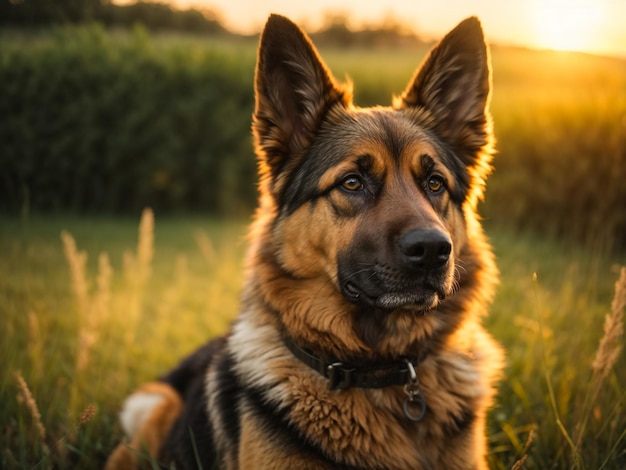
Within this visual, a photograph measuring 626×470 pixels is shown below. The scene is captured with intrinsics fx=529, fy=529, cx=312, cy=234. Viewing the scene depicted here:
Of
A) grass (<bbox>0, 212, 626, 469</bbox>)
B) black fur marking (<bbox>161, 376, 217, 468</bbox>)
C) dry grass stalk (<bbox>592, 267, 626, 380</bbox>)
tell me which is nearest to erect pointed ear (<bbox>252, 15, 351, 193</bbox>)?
black fur marking (<bbox>161, 376, 217, 468</bbox>)

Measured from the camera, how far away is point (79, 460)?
347 cm

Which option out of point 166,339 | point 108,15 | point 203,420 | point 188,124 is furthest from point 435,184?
point 188,124

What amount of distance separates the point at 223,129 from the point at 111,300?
21.7 ft

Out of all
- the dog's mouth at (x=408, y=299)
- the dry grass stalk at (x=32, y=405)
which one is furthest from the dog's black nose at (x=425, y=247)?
the dry grass stalk at (x=32, y=405)

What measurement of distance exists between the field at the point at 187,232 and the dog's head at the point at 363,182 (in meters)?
0.66

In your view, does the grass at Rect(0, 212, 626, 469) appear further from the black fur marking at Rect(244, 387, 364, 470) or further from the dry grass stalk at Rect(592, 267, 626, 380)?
the black fur marking at Rect(244, 387, 364, 470)

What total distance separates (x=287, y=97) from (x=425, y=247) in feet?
4.48

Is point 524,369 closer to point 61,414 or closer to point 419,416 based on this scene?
point 419,416

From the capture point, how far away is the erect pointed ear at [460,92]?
3.16m

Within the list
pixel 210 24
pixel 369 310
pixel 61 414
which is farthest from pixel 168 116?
pixel 369 310

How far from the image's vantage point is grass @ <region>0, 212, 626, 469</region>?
3.26 m

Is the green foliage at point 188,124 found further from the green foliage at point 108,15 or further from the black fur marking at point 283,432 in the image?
the black fur marking at point 283,432

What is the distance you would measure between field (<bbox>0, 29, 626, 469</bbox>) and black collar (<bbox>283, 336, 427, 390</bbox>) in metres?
0.71

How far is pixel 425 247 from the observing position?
8.19 ft
